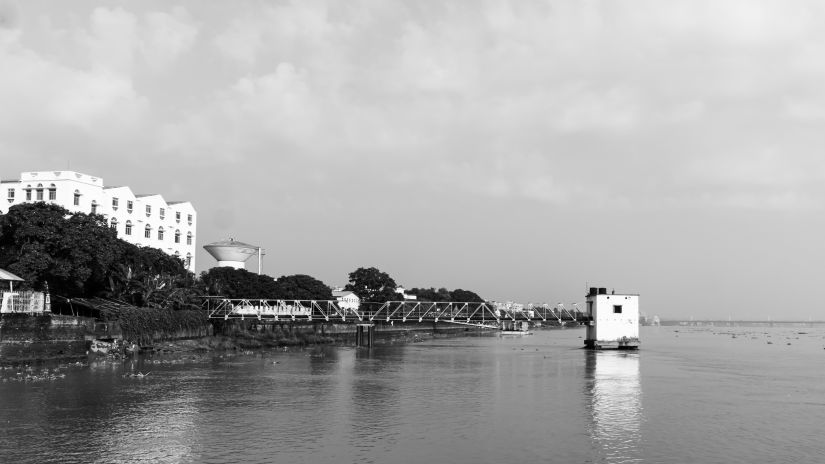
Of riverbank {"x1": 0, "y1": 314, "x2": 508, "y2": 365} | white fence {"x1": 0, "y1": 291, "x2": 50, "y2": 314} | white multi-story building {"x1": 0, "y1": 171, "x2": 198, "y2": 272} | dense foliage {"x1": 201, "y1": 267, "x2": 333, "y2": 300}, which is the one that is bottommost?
riverbank {"x1": 0, "y1": 314, "x2": 508, "y2": 365}

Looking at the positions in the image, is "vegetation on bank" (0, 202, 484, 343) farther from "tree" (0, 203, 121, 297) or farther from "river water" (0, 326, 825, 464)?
"river water" (0, 326, 825, 464)

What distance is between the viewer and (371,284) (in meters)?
172

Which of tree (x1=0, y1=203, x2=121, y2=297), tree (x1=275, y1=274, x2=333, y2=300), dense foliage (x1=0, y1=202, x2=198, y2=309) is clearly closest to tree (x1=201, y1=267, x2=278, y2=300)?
tree (x1=275, y1=274, x2=333, y2=300)

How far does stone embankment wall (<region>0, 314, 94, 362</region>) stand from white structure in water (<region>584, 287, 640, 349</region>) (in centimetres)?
6676

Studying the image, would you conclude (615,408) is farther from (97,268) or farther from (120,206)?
(120,206)

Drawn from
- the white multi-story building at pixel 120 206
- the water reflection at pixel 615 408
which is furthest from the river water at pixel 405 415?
the white multi-story building at pixel 120 206

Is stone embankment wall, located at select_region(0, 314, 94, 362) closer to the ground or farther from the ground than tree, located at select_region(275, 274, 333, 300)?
closer to the ground

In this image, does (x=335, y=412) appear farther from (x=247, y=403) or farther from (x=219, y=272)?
(x=219, y=272)

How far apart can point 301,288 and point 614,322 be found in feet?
215

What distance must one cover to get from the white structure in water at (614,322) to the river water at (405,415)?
29.8 meters

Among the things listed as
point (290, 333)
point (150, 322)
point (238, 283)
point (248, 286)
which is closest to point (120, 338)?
point (150, 322)

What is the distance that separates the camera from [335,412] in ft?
139

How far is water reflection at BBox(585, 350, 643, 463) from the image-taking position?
3362 centimetres

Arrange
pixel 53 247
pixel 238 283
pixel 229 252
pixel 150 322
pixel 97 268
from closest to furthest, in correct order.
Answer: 1. pixel 53 247
2. pixel 97 268
3. pixel 150 322
4. pixel 238 283
5. pixel 229 252
